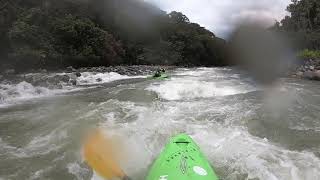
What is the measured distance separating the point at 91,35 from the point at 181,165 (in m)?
23.5

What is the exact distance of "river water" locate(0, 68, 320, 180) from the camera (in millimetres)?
4953

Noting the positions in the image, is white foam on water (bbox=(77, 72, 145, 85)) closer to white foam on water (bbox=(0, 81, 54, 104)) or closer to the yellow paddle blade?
white foam on water (bbox=(0, 81, 54, 104))

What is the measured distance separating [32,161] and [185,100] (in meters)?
5.34

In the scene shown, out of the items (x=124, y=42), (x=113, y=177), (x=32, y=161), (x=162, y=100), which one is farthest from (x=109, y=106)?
(x=124, y=42)

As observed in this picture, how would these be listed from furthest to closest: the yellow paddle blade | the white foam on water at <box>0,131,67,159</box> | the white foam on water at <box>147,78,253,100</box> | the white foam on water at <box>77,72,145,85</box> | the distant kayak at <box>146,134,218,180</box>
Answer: the white foam on water at <box>77,72,145,85</box> < the white foam on water at <box>147,78,253,100</box> < the white foam on water at <box>0,131,67,159</box> < the yellow paddle blade < the distant kayak at <box>146,134,218,180</box>

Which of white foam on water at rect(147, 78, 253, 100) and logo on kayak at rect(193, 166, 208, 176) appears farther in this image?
white foam on water at rect(147, 78, 253, 100)

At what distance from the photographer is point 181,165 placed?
3.88 meters

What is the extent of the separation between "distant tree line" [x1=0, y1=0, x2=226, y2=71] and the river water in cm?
661

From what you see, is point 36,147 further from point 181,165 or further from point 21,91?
point 21,91

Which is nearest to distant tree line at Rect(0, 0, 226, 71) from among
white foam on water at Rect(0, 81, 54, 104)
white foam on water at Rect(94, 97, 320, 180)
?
white foam on water at Rect(0, 81, 54, 104)

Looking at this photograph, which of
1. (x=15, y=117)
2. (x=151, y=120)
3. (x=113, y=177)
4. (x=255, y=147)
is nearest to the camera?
(x=113, y=177)

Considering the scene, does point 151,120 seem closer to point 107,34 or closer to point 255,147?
point 255,147

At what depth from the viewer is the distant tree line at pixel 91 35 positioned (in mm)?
20422

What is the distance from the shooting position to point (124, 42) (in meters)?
31.7
